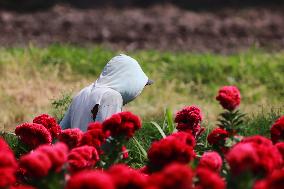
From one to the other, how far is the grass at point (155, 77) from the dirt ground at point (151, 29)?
77 centimetres

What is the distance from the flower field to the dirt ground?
6.70 m

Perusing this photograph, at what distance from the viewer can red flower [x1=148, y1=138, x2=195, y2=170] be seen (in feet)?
9.58

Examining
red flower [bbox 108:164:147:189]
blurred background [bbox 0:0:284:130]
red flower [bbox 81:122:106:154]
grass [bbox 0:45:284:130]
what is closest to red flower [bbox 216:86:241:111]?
red flower [bbox 81:122:106:154]

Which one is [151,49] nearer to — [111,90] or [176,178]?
[111,90]

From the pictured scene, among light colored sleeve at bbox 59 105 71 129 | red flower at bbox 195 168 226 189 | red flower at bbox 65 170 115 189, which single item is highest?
red flower at bbox 65 170 115 189

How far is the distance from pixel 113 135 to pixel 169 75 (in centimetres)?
551

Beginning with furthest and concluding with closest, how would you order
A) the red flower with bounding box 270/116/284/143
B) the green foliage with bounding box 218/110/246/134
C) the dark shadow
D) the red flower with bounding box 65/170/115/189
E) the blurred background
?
the dark shadow
the blurred background
the green foliage with bounding box 218/110/246/134
the red flower with bounding box 270/116/284/143
the red flower with bounding box 65/170/115/189

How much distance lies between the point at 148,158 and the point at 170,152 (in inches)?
9.6

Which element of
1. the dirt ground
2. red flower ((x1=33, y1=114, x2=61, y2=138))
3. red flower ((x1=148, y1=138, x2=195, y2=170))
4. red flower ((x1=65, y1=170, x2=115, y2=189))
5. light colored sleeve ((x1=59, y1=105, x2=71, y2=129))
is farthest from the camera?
the dirt ground

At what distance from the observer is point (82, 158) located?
123 inches

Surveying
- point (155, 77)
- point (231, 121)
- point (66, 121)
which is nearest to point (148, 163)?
point (231, 121)

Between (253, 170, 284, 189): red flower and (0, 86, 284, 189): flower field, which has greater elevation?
(253, 170, 284, 189): red flower

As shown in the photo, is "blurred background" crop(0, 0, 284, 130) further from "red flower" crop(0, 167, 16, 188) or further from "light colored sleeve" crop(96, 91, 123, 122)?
"red flower" crop(0, 167, 16, 188)

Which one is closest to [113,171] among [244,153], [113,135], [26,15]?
[244,153]
